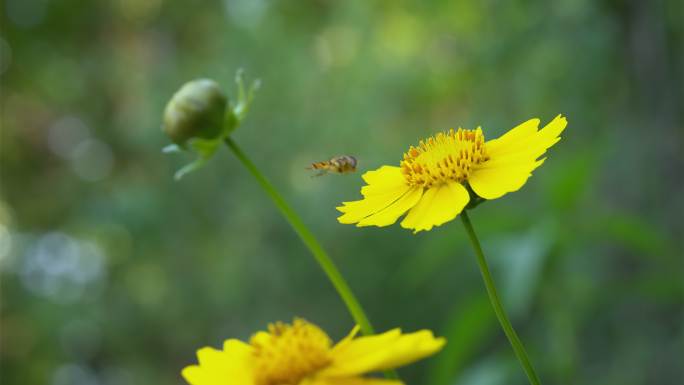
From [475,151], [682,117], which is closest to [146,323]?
[682,117]

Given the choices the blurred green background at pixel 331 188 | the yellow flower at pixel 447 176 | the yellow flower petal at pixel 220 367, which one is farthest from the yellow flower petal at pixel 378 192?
the blurred green background at pixel 331 188

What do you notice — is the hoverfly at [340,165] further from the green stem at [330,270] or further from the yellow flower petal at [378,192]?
the green stem at [330,270]

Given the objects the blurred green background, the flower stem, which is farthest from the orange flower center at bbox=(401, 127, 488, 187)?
the blurred green background

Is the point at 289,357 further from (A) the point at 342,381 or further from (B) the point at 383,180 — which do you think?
(B) the point at 383,180

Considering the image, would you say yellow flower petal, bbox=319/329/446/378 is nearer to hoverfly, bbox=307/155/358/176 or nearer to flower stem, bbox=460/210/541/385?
flower stem, bbox=460/210/541/385

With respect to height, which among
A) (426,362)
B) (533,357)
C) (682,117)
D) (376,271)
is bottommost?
(533,357)

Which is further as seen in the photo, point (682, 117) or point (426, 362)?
point (426, 362)

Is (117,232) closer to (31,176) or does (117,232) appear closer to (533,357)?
(31,176)

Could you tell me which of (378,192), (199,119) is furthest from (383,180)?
(199,119)
